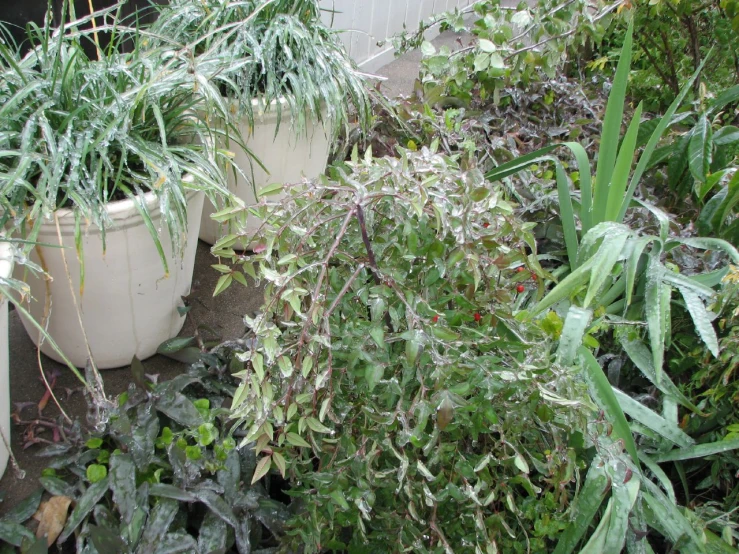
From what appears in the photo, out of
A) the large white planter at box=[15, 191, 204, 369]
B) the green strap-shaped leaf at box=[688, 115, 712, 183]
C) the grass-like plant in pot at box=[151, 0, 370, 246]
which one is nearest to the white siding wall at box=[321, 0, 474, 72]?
the grass-like plant in pot at box=[151, 0, 370, 246]

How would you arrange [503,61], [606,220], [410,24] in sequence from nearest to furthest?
[606,220], [503,61], [410,24]

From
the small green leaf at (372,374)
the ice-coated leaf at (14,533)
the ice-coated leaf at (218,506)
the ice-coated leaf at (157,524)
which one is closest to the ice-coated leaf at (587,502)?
the small green leaf at (372,374)

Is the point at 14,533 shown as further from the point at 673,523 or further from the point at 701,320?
the point at 701,320

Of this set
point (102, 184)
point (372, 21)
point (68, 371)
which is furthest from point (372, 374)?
point (372, 21)

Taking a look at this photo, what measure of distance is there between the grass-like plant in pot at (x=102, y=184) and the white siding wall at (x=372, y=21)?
1.58m

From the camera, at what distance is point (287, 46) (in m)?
1.92

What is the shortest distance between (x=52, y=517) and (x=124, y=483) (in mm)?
165

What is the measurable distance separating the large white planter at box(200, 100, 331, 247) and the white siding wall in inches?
41.5

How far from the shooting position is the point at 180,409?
4.89 ft

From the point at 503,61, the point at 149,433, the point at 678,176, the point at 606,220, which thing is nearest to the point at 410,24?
the point at 503,61

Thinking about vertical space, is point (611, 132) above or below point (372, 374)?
above

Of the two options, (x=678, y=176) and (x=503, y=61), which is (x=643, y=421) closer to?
(x=678, y=176)

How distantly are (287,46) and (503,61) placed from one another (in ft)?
3.33

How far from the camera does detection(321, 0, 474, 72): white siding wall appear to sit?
313cm
